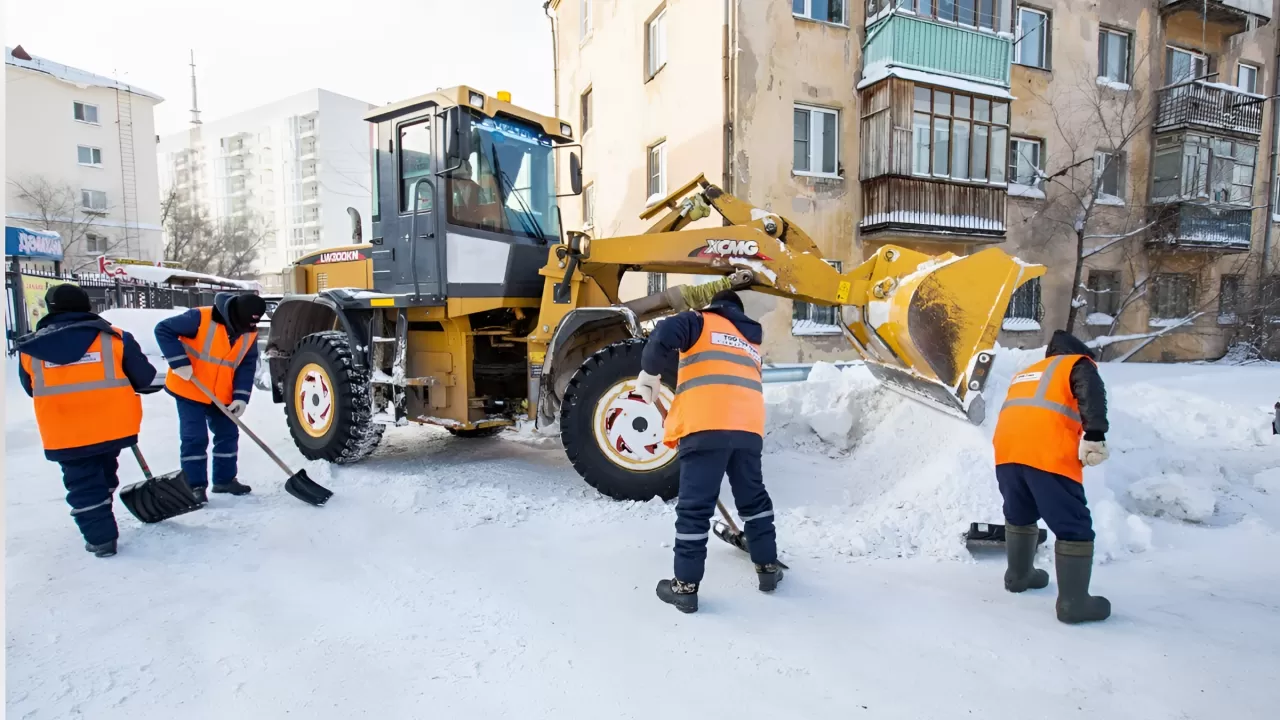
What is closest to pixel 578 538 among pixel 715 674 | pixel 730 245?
pixel 715 674

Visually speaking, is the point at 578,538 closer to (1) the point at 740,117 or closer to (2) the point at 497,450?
(2) the point at 497,450

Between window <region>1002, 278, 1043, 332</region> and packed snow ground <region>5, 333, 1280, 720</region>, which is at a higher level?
window <region>1002, 278, 1043, 332</region>

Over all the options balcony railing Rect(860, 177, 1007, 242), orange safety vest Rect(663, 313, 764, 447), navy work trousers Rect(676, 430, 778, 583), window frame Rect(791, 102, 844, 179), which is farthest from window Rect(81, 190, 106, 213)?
navy work trousers Rect(676, 430, 778, 583)

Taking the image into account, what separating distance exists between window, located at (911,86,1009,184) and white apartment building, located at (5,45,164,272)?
28269mm

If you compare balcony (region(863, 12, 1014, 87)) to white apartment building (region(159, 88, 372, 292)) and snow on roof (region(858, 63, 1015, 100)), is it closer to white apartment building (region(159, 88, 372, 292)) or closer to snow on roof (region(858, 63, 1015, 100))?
snow on roof (region(858, 63, 1015, 100))

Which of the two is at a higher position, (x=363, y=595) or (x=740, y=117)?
(x=740, y=117)

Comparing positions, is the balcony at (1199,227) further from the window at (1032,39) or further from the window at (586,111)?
the window at (586,111)

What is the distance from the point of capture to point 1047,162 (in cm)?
1475

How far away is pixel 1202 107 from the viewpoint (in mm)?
15812

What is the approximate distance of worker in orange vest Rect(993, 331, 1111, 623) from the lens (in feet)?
10.1

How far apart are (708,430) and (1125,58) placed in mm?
18092

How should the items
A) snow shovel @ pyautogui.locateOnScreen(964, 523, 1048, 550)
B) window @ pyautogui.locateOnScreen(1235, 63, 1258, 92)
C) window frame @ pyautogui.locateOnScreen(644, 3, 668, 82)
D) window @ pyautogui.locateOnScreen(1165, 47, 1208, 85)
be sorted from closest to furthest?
snow shovel @ pyautogui.locateOnScreen(964, 523, 1048, 550)
window frame @ pyautogui.locateOnScreen(644, 3, 668, 82)
window @ pyautogui.locateOnScreen(1165, 47, 1208, 85)
window @ pyautogui.locateOnScreen(1235, 63, 1258, 92)

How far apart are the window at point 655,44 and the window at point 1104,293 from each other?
10915 mm

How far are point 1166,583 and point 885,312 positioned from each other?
7.14 feet
